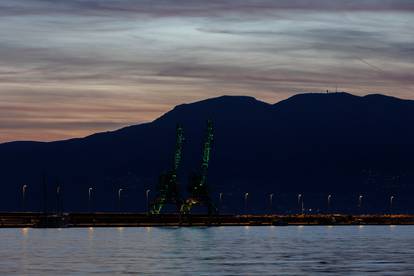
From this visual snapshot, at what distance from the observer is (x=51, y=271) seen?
12050 cm

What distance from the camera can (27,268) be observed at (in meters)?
126

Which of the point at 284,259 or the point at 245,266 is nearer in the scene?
the point at 245,266

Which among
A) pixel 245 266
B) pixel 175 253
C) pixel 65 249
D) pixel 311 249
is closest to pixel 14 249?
pixel 65 249

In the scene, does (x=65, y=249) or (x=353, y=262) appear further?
(x=65, y=249)

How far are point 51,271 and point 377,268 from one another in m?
31.1

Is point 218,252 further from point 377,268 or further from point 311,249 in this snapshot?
point 377,268

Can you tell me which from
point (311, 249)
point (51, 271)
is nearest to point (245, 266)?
point (51, 271)

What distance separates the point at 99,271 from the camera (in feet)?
396

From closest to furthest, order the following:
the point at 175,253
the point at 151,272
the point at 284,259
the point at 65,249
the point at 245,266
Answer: the point at 151,272
the point at 245,266
the point at 284,259
the point at 175,253
the point at 65,249

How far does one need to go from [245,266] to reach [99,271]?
16653 mm

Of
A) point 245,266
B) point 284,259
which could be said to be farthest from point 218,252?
point 245,266

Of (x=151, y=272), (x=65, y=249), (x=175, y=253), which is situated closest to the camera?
(x=151, y=272)

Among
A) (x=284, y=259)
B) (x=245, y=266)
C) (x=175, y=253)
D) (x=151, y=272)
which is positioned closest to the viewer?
(x=151, y=272)

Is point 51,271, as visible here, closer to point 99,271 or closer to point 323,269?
point 99,271
